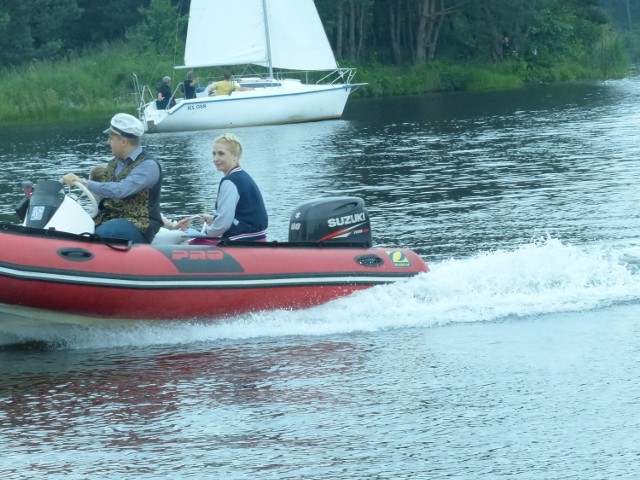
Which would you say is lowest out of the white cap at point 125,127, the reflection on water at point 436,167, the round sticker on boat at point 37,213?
the reflection on water at point 436,167

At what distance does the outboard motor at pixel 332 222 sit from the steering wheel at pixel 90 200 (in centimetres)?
146

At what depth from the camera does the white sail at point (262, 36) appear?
32656 millimetres

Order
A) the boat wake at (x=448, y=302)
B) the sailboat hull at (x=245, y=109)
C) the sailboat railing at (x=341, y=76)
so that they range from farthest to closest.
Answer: the sailboat railing at (x=341, y=76) < the sailboat hull at (x=245, y=109) < the boat wake at (x=448, y=302)

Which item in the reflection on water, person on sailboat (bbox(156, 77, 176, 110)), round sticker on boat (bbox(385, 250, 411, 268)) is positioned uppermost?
person on sailboat (bbox(156, 77, 176, 110))

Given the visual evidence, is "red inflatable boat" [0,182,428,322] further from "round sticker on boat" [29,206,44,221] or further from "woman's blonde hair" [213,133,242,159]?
"woman's blonde hair" [213,133,242,159]

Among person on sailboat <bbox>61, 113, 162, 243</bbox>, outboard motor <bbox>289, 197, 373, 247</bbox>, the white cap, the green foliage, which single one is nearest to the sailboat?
the green foliage

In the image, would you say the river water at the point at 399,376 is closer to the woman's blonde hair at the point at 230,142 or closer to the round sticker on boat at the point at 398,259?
the round sticker on boat at the point at 398,259

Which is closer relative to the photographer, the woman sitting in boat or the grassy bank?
the woman sitting in boat

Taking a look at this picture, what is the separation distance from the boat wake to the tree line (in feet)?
115

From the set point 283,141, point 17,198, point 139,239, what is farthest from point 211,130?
point 139,239

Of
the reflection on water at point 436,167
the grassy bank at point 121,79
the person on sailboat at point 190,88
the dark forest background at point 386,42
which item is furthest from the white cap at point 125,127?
the dark forest background at point 386,42

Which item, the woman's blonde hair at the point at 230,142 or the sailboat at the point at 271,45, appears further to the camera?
the sailboat at the point at 271,45

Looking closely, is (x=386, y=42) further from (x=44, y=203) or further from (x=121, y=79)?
(x=44, y=203)

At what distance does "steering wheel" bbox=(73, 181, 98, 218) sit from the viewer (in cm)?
856
